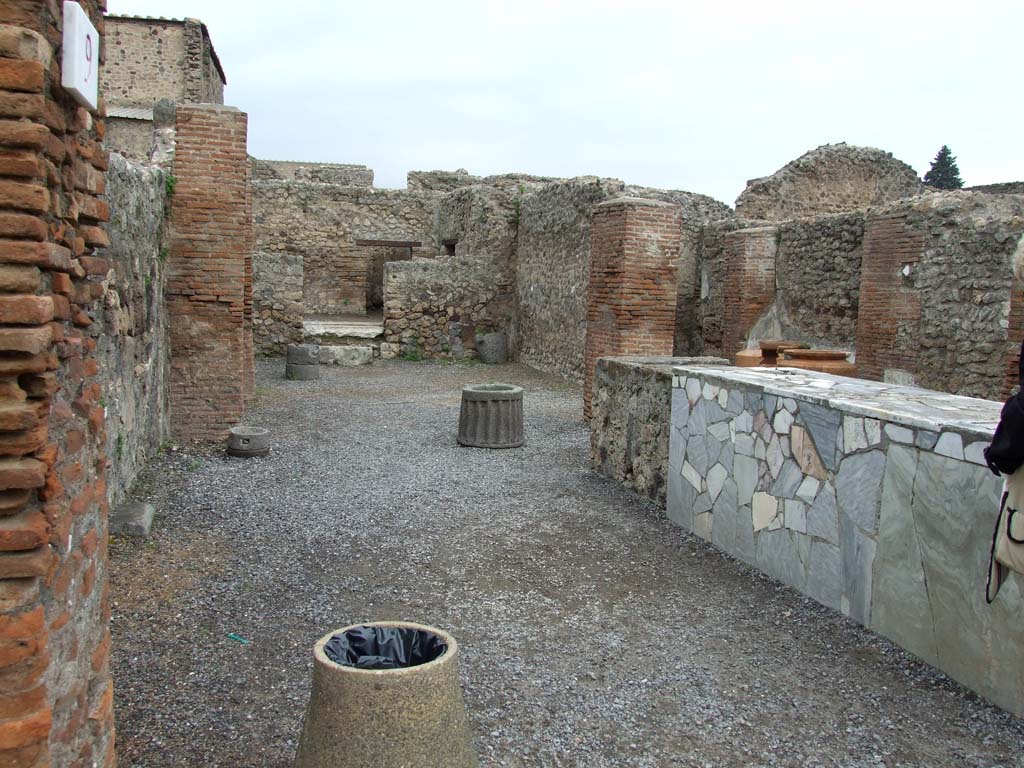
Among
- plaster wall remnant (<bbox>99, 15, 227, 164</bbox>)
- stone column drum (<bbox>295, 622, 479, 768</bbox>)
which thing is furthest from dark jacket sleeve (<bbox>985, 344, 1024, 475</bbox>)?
plaster wall remnant (<bbox>99, 15, 227, 164</bbox>)

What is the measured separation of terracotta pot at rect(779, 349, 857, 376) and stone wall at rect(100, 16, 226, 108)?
21684 millimetres

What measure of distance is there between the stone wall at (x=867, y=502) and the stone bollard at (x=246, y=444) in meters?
3.72

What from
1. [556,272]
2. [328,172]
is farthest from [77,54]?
[328,172]

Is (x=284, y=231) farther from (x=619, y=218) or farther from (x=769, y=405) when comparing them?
(x=769, y=405)

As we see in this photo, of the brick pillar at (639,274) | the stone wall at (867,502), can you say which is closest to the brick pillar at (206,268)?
the brick pillar at (639,274)

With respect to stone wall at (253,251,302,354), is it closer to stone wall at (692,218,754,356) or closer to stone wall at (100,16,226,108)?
stone wall at (692,218,754,356)

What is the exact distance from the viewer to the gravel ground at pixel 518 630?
9.30 feet

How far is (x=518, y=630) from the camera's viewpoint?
147 inches

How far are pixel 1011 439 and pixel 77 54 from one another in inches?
103

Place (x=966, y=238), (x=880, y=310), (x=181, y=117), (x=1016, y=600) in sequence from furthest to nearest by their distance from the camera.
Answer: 1. (x=880, y=310)
2. (x=966, y=238)
3. (x=181, y=117)
4. (x=1016, y=600)

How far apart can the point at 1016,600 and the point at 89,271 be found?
3.21m

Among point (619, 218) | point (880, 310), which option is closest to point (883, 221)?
point (880, 310)

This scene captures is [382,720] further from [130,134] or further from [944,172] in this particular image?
[944,172]

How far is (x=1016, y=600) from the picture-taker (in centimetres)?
294
